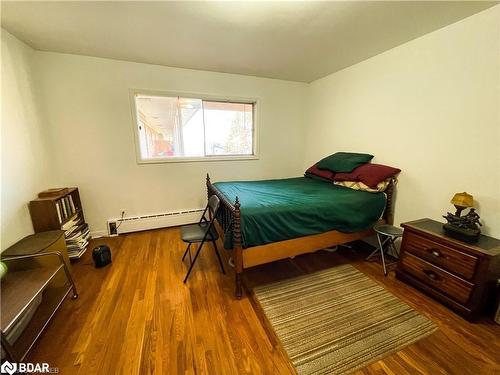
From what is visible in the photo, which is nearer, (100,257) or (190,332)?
(190,332)

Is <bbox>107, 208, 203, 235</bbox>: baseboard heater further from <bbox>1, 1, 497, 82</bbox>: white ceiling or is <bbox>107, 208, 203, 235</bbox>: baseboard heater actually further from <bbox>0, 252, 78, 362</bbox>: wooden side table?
<bbox>1, 1, 497, 82</bbox>: white ceiling

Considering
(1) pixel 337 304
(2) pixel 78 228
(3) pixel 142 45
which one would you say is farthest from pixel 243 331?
(3) pixel 142 45

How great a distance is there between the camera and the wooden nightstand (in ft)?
4.95

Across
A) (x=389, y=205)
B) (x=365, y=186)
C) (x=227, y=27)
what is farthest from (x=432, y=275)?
(x=227, y=27)

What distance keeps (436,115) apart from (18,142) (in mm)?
4124

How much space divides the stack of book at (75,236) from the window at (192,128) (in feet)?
3.62

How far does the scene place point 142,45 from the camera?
225 centimetres

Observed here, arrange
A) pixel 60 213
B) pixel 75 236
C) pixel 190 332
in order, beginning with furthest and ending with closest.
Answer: pixel 75 236
pixel 60 213
pixel 190 332

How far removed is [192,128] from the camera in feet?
10.7

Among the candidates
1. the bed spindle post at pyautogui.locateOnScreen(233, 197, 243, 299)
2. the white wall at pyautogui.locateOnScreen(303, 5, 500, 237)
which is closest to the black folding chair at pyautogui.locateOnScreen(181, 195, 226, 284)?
the bed spindle post at pyautogui.locateOnScreen(233, 197, 243, 299)

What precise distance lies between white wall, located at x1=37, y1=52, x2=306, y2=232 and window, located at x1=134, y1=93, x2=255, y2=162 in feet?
0.53

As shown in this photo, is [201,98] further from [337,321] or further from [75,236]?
[337,321]

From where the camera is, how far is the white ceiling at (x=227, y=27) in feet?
5.28

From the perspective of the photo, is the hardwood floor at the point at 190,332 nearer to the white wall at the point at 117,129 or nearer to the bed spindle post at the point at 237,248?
the bed spindle post at the point at 237,248
